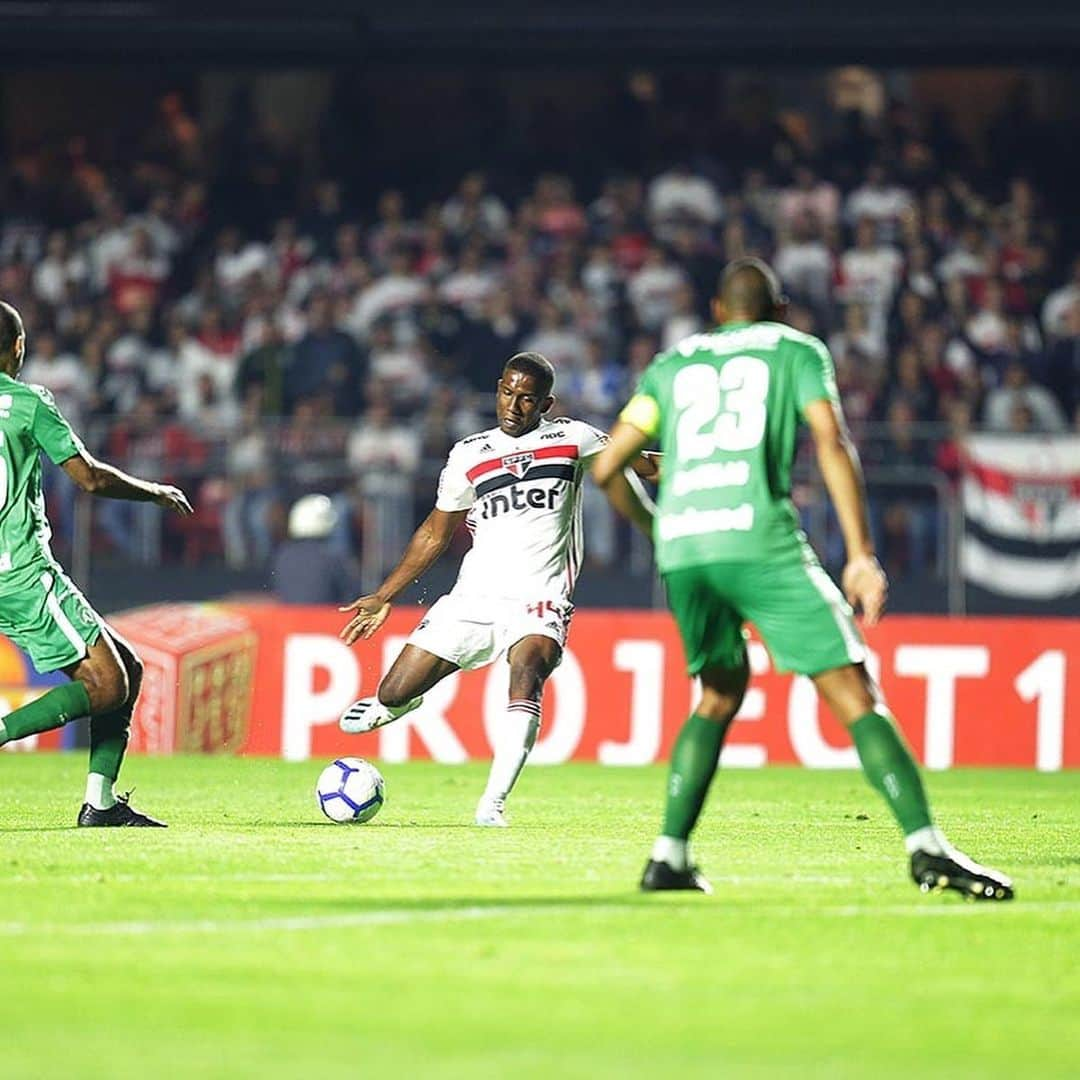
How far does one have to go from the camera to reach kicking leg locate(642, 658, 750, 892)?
8.20m

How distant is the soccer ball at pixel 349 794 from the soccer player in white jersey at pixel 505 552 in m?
0.38

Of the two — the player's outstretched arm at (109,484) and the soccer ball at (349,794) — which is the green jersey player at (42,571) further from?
the soccer ball at (349,794)

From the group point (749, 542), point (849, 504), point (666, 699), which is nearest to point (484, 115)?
point (666, 699)

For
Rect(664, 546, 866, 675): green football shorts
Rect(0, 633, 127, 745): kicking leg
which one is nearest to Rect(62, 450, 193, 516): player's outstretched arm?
Rect(0, 633, 127, 745): kicking leg

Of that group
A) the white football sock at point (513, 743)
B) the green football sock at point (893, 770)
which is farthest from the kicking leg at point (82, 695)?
the green football sock at point (893, 770)

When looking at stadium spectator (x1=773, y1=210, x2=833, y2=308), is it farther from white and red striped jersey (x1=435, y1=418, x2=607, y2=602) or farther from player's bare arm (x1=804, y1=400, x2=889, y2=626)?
player's bare arm (x1=804, y1=400, x2=889, y2=626)

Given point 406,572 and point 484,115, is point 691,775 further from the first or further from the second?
point 484,115

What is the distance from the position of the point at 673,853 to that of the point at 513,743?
3163 millimetres

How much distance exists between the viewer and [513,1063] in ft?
16.6

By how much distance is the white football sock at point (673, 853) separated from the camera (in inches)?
322

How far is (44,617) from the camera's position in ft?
34.5

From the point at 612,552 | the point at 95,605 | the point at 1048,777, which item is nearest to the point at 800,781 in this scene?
the point at 1048,777

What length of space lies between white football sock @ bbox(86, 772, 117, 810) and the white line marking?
3.66 m

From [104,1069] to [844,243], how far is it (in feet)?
65.6
